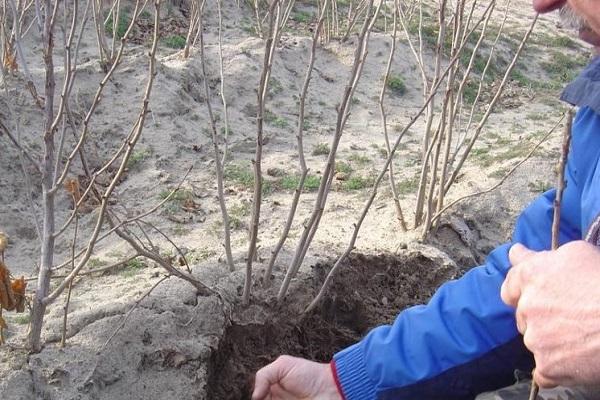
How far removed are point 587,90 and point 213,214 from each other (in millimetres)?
2298

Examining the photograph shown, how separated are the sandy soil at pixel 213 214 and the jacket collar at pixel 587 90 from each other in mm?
1176

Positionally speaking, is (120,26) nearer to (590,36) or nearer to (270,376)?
(270,376)

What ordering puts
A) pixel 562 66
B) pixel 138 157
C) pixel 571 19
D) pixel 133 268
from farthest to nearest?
pixel 562 66
pixel 138 157
pixel 133 268
pixel 571 19

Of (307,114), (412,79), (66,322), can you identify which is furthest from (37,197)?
(412,79)

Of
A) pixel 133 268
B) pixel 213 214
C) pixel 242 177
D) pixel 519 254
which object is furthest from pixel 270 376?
pixel 242 177

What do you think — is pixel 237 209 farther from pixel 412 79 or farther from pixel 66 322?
pixel 412 79

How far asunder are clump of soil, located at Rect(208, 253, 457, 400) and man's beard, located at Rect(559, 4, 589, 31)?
4.15 feet

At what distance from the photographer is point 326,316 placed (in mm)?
2498

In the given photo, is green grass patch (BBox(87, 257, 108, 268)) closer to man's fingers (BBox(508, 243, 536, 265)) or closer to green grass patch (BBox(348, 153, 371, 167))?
green grass patch (BBox(348, 153, 371, 167))

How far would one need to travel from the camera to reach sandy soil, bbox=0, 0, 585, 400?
6.75 feet

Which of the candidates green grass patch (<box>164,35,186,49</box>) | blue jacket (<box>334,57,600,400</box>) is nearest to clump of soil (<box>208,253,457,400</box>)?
blue jacket (<box>334,57,600,400</box>)

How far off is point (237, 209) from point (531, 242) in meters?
2.07

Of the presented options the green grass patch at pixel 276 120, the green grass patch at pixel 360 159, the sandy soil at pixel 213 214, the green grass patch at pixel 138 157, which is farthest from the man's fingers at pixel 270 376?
the green grass patch at pixel 276 120

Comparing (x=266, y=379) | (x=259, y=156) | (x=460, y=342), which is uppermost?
(x=259, y=156)
